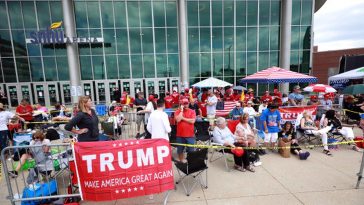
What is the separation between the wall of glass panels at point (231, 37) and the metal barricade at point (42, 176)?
16.5 m

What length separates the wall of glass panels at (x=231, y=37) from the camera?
63.2ft

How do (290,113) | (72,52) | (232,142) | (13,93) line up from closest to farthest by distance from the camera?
(232,142)
(290,113)
(72,52)
(13,93)

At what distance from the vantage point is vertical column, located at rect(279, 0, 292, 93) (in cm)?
1894

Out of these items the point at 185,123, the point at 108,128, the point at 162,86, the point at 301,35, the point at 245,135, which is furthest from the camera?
the point at 301,35

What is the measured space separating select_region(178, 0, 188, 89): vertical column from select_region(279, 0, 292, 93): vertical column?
33.2 feet

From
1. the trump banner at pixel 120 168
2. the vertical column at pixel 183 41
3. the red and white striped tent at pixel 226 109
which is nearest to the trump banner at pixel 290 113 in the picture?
the red and white striped tent at pixel 226 109

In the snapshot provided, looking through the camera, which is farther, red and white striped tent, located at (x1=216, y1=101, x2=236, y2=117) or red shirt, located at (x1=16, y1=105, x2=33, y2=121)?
red and white striped tent, located at (x1=216, y1=101, x2=236, y2=117)

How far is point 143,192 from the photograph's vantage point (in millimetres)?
3523

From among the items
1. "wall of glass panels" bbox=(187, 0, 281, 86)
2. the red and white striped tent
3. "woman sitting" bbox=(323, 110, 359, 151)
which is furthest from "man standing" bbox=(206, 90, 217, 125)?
"wall of glass panels" bbox=(187, 0, 281, 86)

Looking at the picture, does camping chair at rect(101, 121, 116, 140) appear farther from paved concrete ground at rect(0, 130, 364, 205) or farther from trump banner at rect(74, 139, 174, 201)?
trump banner at rect(74, 139, 174, 201)

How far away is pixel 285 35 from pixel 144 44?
14.3m

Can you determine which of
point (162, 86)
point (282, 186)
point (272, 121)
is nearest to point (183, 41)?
point (162, 86)

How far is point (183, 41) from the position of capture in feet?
61.0

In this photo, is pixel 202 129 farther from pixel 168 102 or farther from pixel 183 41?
pixel 183 41
